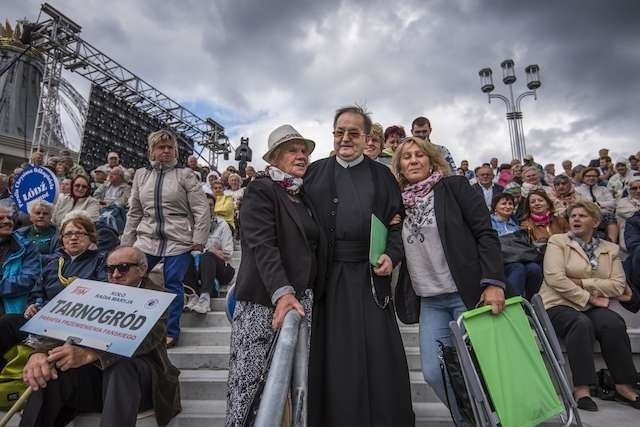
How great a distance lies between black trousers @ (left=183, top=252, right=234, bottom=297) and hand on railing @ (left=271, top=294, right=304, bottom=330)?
2.92 metres

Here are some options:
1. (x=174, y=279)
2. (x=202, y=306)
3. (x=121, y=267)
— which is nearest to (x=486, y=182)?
(x=202, y=306)

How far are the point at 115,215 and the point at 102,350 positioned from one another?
3.87m

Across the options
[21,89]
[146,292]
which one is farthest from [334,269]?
[21,89]

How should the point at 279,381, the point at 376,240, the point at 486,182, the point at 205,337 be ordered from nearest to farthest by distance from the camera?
the point at 279,381 → the point at 376,240 → the point at 205,337 → the point at 486,182

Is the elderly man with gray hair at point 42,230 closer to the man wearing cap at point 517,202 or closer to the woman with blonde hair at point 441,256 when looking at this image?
the woman with blonde hair at point 441,256

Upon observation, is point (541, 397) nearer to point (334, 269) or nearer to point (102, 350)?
point (334, 269)

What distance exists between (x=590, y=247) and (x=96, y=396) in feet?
14.0

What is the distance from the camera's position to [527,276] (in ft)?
12.6

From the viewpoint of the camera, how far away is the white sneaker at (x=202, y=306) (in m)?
3.95

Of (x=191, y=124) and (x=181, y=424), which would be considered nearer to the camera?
(x=181, y=424)

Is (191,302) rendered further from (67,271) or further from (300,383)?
(300,383)

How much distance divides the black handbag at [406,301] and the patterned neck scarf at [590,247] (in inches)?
85.6

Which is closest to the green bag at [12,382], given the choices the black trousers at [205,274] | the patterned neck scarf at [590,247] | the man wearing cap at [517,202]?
the black trousers at [205,274]

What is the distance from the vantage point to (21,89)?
25.8 metres
